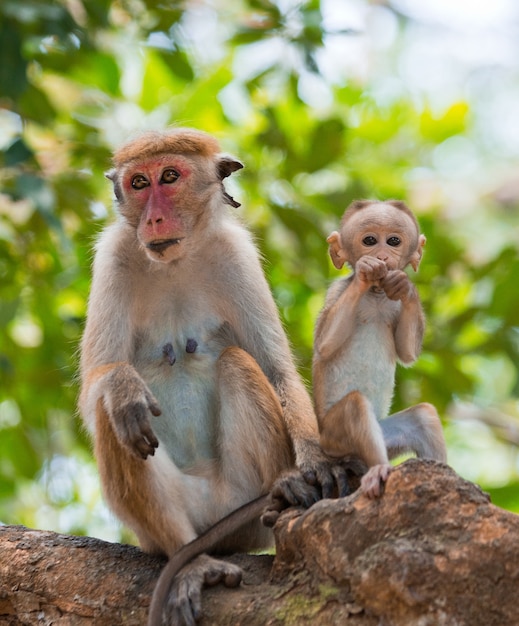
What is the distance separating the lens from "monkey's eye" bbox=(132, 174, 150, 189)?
5391mm

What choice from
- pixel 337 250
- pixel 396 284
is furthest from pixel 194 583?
pixel 337 250

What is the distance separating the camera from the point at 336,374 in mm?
4828

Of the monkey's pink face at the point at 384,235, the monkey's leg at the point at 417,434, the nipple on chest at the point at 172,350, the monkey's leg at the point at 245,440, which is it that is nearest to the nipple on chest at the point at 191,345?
the nipple on chest at the point at 172,350

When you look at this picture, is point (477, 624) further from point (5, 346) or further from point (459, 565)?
point (5, 346)

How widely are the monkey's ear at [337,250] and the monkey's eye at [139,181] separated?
3.65 feet

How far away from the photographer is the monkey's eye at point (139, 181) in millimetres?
5391

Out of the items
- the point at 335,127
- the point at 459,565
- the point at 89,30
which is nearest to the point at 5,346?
the point at 89,30

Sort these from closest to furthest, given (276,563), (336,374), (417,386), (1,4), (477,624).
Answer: (477,624), (276,563), (336,374), (1,4), (417,386)

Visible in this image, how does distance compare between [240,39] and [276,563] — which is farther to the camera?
[240,39]

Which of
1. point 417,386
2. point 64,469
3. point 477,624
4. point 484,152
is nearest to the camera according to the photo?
point 477,624

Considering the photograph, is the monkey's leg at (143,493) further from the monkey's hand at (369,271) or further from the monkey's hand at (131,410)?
the monkey's hand at (369,271)

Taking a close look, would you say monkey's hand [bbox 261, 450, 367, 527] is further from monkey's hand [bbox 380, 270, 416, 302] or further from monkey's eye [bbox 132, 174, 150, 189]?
monkey's eye [bbox 132, 174, 150, 189]

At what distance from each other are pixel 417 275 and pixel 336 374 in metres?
2.99

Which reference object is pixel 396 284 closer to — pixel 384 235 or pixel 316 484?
pixel 384 235
